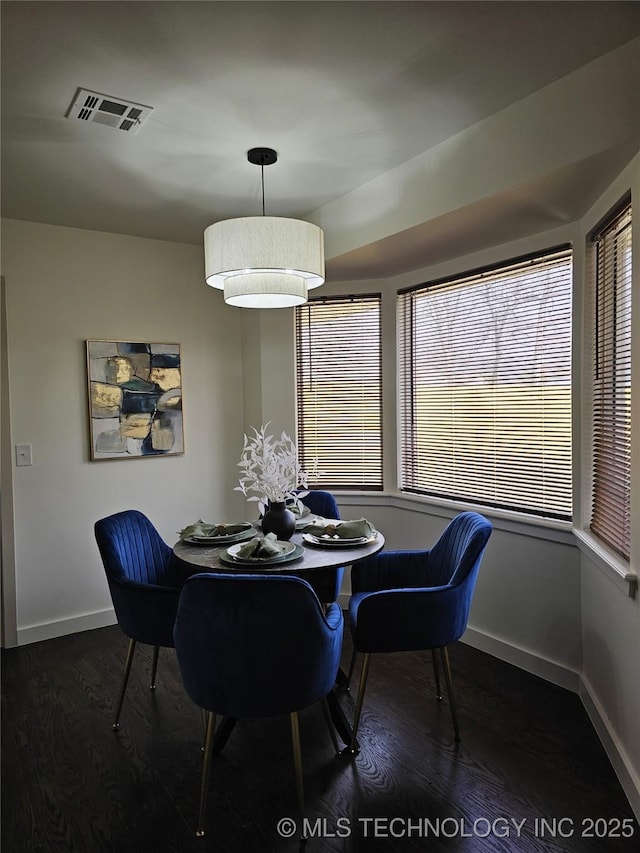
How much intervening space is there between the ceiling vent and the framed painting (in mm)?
1632

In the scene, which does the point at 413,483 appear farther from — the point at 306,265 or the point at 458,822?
the point at 458,822

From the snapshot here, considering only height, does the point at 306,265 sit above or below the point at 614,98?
below

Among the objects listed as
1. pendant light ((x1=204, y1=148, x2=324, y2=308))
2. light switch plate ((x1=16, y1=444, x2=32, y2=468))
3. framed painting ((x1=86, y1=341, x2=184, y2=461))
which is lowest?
light switch plate ((x1=16, y1=444, x2=32, y2=468))

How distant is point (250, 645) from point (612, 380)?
1871 mm

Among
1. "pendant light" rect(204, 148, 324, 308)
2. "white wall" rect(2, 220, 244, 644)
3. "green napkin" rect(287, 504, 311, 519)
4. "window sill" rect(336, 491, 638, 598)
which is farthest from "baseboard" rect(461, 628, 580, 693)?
"pendant light" rect(204, 148, 324, 308)

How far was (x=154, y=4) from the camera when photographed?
1713mm

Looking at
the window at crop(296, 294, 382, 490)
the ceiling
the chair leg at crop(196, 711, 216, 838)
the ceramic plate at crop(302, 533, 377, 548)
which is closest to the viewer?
the ceiling

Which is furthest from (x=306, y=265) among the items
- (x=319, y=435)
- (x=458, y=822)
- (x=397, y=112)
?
(x=458, y=822)

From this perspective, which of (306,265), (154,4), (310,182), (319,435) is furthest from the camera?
(319,435)

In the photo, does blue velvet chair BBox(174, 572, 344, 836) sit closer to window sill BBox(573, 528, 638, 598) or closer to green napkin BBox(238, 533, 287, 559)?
green napkin BBox(238, 533, 287, 559)

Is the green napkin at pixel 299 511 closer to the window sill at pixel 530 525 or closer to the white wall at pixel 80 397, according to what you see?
the window sill at pixel 530 525

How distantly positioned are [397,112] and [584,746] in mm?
2730

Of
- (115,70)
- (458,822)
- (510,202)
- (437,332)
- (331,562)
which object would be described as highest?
(115,70)

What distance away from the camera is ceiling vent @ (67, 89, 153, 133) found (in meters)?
2.21
